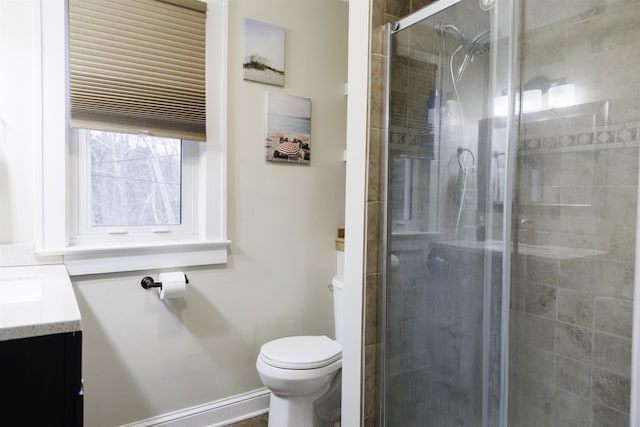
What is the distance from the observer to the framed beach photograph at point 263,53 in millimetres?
2025

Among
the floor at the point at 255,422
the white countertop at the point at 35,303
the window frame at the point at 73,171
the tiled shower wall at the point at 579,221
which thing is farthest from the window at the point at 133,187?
the tiled shower wall at the point at 579,221

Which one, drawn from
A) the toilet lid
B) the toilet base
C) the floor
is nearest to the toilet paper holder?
the toilet lid

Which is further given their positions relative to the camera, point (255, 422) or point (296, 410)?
point (255, 422)

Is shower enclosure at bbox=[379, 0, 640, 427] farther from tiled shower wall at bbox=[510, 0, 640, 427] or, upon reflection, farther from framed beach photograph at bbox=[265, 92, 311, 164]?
framed beach photograph at bbox=[265, 92, 311, 164]

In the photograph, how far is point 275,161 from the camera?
2141 mm

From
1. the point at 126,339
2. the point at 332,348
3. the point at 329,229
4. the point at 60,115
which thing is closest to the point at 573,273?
the point at 332,348

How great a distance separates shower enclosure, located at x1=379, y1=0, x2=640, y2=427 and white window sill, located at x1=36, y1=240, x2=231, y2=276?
3.26 ft

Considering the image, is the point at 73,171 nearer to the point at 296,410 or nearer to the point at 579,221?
the point at 296,410

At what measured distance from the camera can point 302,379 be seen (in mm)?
1702

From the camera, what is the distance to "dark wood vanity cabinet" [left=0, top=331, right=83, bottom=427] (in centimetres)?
93

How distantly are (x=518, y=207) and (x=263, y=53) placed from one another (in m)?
1.48

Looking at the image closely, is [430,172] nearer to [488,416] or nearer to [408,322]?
[408,322]

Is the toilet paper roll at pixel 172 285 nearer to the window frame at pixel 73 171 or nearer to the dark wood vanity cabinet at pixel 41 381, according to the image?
the window frame at pixel 73 171

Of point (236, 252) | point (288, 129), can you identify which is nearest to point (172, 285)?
point (236, 252)
